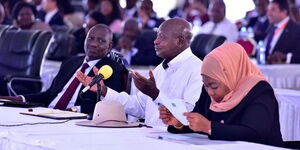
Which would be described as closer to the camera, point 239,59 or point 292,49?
point 239,59

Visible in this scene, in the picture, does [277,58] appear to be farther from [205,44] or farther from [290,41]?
[205,44]

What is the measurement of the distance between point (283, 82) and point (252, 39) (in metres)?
3.50

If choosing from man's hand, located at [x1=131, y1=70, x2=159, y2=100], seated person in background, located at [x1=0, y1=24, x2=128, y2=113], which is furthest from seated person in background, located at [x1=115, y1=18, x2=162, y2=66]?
man's hand, located at [x1=131, y1=70, x2=159, y2=100]

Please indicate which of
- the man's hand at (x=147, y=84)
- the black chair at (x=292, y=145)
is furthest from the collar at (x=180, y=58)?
the black chair at (x=292, y=145)

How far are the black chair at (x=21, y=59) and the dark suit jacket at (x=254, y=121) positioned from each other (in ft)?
11.4

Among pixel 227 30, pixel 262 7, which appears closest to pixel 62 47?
pixel 227 30

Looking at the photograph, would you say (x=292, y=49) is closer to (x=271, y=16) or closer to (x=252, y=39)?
(x=271, y=16)

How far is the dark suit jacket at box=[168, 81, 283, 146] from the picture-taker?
12.0 feet

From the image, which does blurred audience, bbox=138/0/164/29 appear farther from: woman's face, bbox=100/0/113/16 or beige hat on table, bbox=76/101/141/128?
beige hat on table, bbox=76/101/141/128

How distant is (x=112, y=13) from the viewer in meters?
12.5

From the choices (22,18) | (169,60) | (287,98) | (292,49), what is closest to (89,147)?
(169,60)

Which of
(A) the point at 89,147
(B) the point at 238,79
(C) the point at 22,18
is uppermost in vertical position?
(C) the point at 22,18

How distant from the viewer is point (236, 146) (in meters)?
3.43

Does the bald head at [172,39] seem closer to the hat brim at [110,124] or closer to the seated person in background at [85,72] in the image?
the seated person in background at [85,72]
